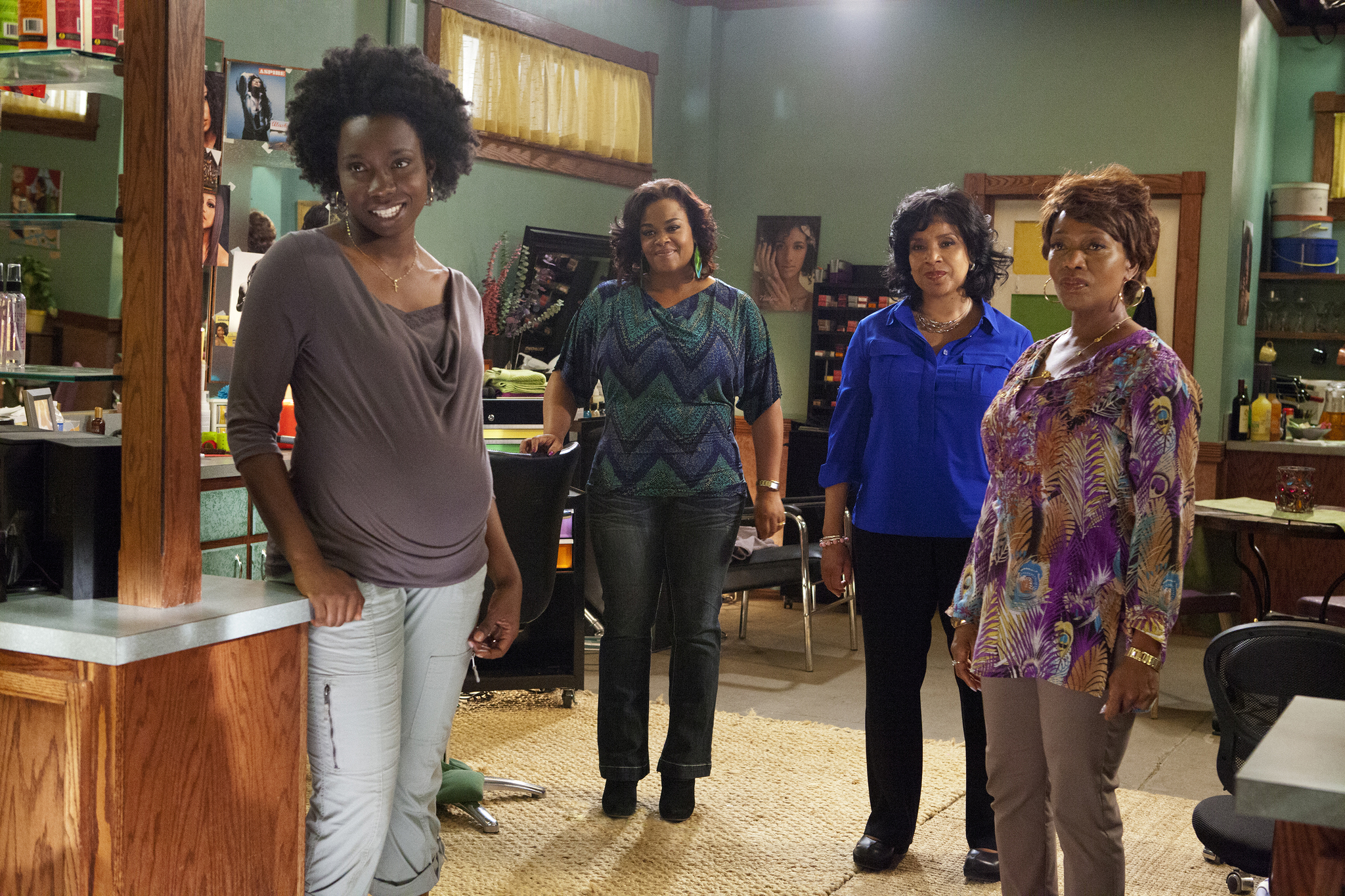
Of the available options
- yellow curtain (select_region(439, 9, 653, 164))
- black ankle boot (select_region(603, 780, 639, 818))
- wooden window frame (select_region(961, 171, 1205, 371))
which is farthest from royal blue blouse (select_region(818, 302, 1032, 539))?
wooden window frame (select_region(961, 171, 1205, 371))

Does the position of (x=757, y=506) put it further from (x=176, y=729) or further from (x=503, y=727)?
(x=176, y=729)

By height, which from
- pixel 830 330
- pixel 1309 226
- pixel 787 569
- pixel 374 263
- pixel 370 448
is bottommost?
pixel 787 569

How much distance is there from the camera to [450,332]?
186 cm

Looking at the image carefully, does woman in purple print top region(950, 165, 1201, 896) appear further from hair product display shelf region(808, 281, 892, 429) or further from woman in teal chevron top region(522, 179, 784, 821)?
hair product display shelf region(808, 281, 892, 429)

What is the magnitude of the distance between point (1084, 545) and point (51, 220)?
154cm

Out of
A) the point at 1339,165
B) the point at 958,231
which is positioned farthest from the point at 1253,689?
the point at 1339,165

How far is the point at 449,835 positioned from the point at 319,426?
162 cm

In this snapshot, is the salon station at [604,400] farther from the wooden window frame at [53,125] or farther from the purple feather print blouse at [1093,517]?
the purple feather print blouse at [1093,517]

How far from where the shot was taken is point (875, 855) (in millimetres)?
2893

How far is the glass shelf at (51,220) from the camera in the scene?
1697 millimetres

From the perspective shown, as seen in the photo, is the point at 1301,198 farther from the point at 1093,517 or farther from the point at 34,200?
the point at 34,200

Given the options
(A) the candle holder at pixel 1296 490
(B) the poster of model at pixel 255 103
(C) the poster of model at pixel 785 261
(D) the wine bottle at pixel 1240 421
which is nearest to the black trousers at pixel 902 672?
(A) the candle holder at pixel 1296 490

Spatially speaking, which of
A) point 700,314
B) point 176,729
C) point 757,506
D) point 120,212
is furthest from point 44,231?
point 757,506

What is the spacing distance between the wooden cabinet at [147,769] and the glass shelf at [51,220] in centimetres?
58
